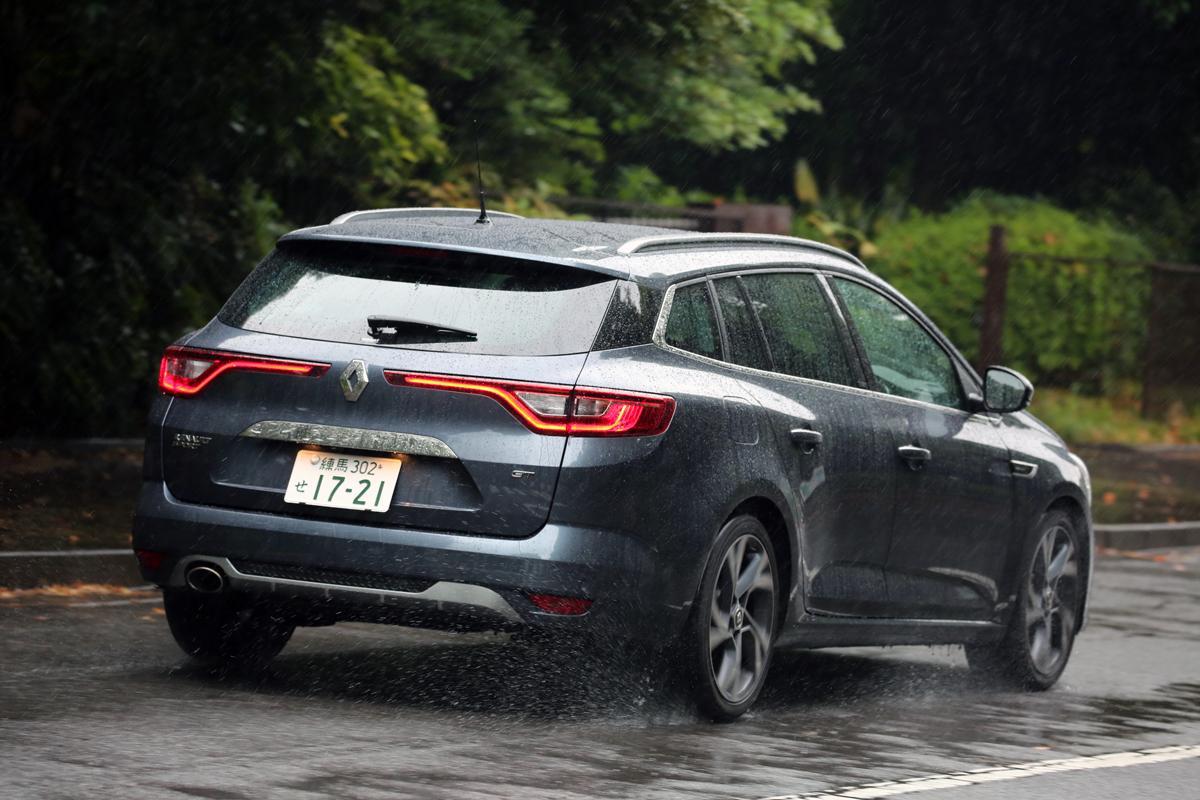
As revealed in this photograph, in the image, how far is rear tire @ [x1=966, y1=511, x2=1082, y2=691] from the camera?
920 centimetres

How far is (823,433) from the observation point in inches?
306

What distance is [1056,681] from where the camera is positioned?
9430 millimetres

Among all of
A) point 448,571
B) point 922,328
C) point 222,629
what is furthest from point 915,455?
point 222,629

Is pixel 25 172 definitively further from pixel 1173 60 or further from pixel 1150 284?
pixel 1173 60

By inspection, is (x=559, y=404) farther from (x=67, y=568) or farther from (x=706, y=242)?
(x=67, y=568)

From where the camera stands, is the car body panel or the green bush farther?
the green bush

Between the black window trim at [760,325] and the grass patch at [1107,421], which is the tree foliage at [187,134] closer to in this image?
the grass patch at [1107,421]

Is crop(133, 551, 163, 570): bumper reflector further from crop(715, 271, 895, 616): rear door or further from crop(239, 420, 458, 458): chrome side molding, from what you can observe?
crop(715, 271, 895, 616): rear door

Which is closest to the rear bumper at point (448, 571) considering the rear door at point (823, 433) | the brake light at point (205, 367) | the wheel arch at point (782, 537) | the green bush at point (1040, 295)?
the brake light at point (205, 367)

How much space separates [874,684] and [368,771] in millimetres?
3448

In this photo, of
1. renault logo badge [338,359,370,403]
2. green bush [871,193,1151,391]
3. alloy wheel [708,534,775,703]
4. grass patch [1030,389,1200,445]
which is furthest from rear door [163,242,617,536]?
green bush [871,193,1151,391]

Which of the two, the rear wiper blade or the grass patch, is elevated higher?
the rear wiper blade

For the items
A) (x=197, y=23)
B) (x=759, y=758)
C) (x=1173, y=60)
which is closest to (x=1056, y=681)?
(x=759, y=758)

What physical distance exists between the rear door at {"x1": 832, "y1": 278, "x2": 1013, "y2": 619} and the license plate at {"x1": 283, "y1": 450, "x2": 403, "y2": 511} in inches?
86.0
